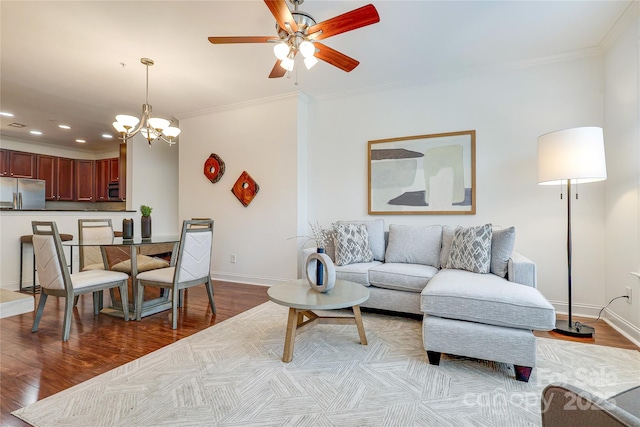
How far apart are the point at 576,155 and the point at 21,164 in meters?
8.91

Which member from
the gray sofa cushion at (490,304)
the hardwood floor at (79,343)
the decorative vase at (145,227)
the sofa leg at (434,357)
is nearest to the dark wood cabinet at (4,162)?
the hardwood floor at (79,343)

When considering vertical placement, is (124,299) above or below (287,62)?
→ below


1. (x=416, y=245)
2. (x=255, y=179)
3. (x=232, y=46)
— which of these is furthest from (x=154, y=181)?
(x=416, y=245)

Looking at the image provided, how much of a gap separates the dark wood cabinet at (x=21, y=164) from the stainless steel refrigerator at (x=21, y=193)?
0.29 metres

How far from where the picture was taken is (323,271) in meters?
2.29

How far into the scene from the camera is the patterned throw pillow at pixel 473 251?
2668mm

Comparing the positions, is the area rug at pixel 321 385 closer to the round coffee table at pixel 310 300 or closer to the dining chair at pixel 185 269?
the round coffee table at pixel 310 300

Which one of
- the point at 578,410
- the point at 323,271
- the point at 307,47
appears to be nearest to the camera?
A: the point at 578,410

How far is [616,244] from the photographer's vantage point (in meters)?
2.69

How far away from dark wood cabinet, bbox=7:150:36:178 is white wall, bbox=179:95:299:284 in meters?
3.84

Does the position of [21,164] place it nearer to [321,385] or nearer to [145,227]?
[145,227]

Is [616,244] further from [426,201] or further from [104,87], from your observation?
[104,87]

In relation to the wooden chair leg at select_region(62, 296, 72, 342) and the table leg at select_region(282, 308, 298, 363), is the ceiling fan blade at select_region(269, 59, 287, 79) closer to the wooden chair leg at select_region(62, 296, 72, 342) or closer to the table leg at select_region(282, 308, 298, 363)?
the table leg at select_region(282, 308, 298, 363)

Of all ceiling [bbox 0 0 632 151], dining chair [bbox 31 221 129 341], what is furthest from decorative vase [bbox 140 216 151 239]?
ceiling [bbox 0 0 632 151]
